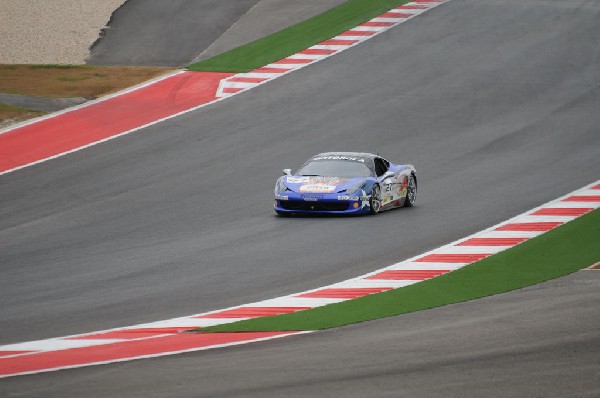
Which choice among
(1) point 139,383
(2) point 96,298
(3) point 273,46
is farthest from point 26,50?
(1) point 139,383

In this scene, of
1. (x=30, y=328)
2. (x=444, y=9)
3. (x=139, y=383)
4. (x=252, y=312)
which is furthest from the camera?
(x=444, y=9)

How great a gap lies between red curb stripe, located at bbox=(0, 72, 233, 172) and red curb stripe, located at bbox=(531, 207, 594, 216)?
11.7 metres

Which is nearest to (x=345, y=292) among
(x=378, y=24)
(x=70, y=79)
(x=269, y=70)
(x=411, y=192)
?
(x=411, y=192)

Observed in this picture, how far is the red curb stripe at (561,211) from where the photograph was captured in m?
22.5

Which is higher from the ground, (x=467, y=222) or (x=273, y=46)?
(x=273, y=46)

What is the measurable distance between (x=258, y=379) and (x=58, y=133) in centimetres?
2048

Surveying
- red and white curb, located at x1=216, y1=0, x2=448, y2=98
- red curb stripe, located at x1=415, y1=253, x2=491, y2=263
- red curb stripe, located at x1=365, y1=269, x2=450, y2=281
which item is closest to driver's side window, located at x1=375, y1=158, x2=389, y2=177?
red curb stripe, located at x1=415, y1=253, x2=491, y2=263

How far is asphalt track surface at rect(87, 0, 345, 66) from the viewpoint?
3819cm

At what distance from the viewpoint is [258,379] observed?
35.0ft

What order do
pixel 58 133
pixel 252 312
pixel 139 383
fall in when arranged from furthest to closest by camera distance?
pixel 58 133
pixel 252 312
pixel 139 383

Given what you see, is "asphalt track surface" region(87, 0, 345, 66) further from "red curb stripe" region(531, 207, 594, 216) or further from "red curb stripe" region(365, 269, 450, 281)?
"red curb stripe" region(365, 269, 450, 281)

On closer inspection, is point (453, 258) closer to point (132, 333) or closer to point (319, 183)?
point (319, 183)

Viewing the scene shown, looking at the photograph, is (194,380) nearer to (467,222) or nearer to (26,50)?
(467,222)

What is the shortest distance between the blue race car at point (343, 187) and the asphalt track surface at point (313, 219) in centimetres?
33
